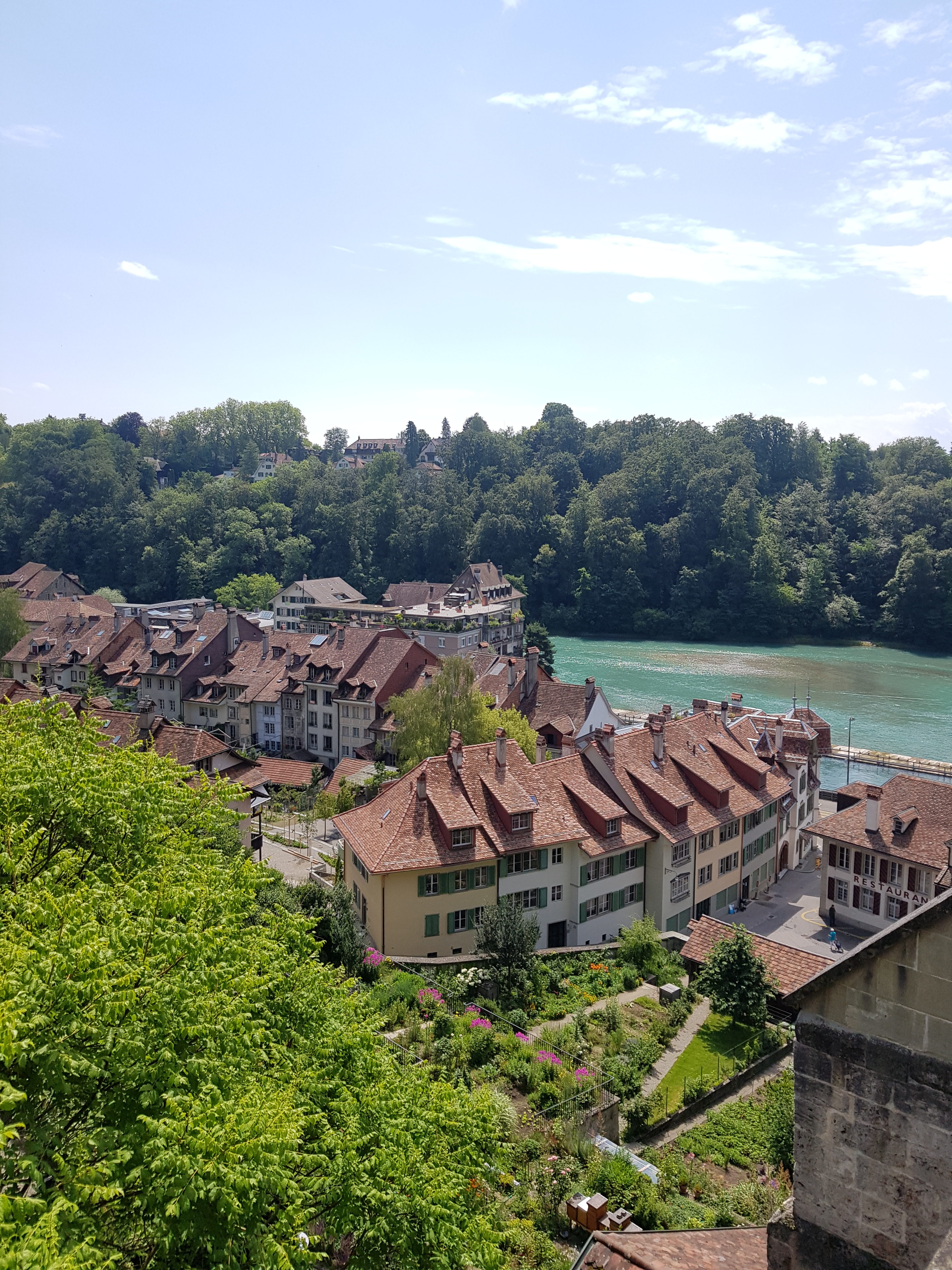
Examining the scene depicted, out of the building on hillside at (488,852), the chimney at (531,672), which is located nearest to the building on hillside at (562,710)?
the chimney at (531,672)

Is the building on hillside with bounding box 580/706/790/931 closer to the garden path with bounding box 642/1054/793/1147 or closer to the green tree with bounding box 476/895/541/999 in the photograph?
the green tree with bounding box 476/895/541/999

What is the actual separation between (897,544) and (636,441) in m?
50.8

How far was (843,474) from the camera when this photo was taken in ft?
456

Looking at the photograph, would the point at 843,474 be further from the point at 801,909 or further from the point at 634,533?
the point at 801,909

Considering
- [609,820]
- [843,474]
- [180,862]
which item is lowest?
[609,820]

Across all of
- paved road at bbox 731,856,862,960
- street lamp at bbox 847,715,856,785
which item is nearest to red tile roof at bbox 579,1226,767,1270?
paved road at bbox 731,856,862,960

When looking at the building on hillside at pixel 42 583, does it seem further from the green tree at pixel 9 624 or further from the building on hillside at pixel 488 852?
the building on hillside at pixel 488 852

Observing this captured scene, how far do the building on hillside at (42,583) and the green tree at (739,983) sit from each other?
90.9 metres

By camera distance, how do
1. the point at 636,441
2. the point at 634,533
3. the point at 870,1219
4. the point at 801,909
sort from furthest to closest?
the point at 636,441
the point at 634,533
the point at 801,909
the point at 870,1219

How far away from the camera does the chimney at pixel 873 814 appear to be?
1373 inches

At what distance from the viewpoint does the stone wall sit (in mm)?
6188

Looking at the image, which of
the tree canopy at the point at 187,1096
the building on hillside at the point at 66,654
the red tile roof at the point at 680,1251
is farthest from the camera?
the building on hillside at the point at 66,654

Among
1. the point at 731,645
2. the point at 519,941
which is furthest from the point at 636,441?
the point at 519,941

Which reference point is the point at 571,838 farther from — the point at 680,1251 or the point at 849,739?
the point at 849,739
